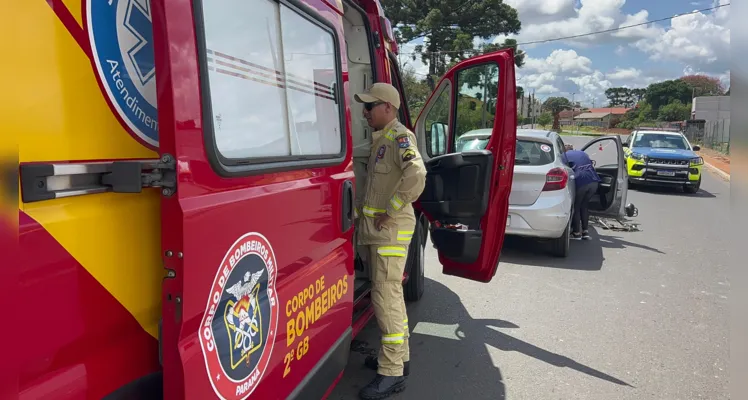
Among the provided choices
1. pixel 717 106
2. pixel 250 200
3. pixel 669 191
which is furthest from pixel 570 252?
pixel 669 191

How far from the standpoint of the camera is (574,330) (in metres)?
4.11

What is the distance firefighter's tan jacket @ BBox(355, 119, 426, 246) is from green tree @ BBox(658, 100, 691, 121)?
242 feet

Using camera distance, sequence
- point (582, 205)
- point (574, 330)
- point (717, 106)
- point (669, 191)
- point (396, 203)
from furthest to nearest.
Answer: point (669, 191) < point (582, 205) < point (574, 330) < point (396, 203) < point (717, 106)

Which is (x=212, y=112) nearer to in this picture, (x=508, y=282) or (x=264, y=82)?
(x=264, y=82)

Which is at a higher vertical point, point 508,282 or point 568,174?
point 568,174

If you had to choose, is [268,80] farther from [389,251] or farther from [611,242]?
[611,242]

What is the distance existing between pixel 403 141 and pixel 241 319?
1.61m

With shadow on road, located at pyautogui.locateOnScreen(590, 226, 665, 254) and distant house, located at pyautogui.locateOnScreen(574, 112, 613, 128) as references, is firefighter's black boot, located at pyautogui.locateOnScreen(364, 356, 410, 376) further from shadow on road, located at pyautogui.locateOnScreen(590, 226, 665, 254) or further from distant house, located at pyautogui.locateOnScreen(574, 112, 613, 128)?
distant house, located at pyautogui.locateOnScreen(574, 112, 613, 128)

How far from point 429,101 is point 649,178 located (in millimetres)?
10787

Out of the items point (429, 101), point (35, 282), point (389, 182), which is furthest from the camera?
point (429, 101)

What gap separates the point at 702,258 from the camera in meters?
6.41

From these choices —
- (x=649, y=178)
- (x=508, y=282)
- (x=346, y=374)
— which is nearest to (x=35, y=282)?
(x=346, y=374)

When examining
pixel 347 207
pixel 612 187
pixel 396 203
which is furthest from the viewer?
pixel 612 187

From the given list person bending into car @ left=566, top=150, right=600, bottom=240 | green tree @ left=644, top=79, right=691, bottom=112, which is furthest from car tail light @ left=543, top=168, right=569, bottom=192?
green tree @ left=644, top=79, right=691, bottom=112
